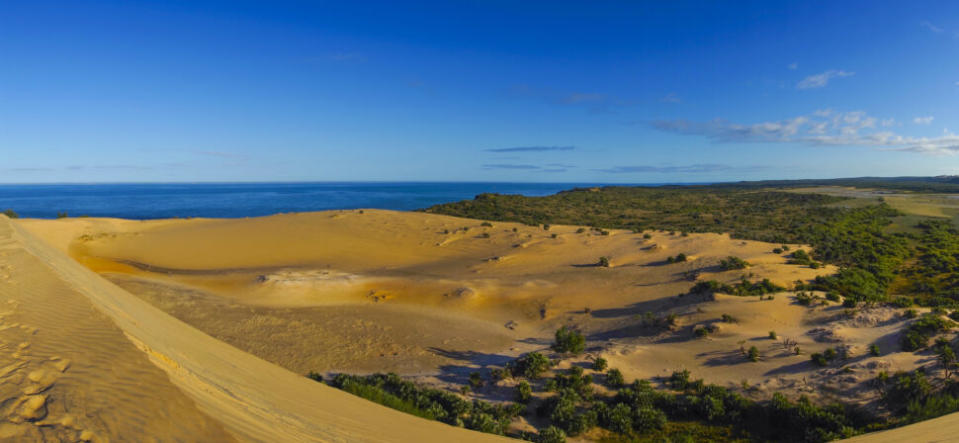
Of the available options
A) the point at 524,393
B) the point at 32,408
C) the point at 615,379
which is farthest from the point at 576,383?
the point at 32,408

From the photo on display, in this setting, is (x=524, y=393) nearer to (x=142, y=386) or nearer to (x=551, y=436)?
(x=551, y=436)

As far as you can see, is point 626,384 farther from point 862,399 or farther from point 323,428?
point 323,428

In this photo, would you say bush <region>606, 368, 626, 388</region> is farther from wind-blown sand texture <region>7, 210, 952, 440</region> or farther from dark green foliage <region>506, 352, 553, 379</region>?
dark green foliage <region>506, 352, 553, 379</region>

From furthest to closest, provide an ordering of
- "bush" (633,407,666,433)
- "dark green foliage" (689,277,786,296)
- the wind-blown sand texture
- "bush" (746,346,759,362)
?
"dark green foliage" (689,277,786,296) < "bush" (746,346,759,362) < "bush" (633,407,666,433) < the wind-blown sand texture

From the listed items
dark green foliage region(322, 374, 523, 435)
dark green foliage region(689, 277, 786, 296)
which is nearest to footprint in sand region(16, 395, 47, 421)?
dark green foliage region(322, 374, 523, 435)

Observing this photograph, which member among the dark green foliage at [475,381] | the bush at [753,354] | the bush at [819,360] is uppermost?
Result: the bush at [819,360]

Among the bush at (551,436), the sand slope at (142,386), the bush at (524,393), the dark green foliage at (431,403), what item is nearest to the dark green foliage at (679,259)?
the bush at (524,393)

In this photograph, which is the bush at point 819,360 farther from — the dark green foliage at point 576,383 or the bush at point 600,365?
the dark green foliage at point 576,383
